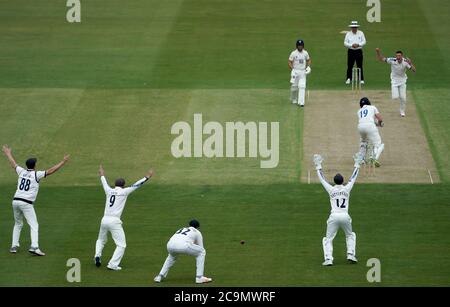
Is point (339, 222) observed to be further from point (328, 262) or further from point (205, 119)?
point (205, 119)

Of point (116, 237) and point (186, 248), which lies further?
point (116, 237)

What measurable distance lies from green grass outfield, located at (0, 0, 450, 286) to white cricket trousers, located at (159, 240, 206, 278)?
42cm

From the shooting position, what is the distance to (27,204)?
26891 millimetres

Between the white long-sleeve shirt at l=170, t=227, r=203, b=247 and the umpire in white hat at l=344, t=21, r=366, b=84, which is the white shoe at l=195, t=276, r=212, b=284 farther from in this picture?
the umpire in white hat at l=344, t=21, r=366, b=84

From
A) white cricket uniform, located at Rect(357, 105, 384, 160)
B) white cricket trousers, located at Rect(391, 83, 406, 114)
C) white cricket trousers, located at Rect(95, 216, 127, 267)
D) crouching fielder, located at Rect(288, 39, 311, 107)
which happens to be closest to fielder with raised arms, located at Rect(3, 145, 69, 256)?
white cricket trousers, located at Rect(95, 216, 127, 267)

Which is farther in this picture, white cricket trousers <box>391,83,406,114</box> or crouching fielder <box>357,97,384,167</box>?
white cricket trousers <box>391,83,406,114</box>

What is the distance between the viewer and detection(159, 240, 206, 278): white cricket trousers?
24672 mm

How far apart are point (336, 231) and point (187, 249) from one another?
344cm

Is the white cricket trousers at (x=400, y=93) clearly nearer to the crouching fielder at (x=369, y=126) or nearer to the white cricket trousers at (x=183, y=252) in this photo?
the crouching fielder at (x=369, y=126)

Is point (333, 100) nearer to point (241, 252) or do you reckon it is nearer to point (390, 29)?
point (390, 29)

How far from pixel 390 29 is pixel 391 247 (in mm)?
22708

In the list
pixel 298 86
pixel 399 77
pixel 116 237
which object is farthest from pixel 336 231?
pixel 298 86

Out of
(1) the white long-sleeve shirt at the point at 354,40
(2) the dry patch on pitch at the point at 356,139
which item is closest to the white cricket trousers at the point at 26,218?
(2) the dry patch on pitch at the point at 356,139
